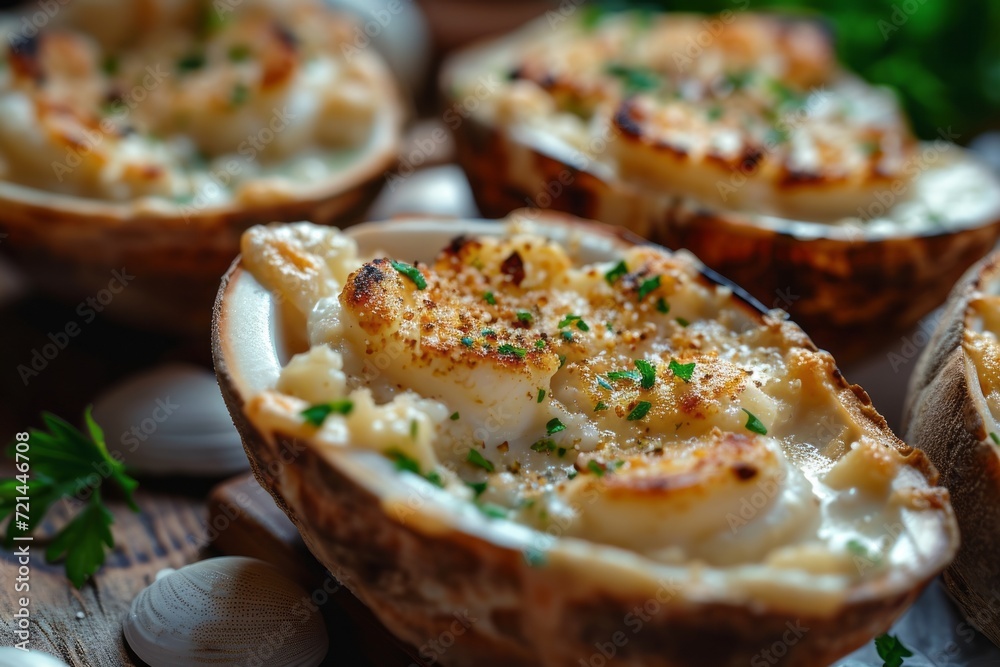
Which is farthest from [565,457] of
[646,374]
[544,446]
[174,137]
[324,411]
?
[174,137]

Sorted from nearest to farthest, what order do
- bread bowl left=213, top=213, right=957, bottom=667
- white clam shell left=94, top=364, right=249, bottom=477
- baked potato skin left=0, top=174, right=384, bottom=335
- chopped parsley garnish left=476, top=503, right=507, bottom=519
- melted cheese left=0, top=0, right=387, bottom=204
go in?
bread bowl left=213, top=213, right=957, bottom=667
chopped parsley garnish left=476, top=503, right=507, bottom=519
white clam shell left=94, top=364, right=249, bottom=477
baked potato skin left=0, top=174, right=384, bottom=335
melted cheese left=0, top=0, right=387, bottom=204

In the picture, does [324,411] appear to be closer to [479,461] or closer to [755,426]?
[479,461]

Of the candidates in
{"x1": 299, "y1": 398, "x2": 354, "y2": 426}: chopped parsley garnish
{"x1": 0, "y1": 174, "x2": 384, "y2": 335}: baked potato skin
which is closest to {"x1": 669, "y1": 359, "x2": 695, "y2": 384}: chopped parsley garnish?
{"x1": 299, "y1": 398, "x2": 354, "y2": 426}: chopped parsley garnish

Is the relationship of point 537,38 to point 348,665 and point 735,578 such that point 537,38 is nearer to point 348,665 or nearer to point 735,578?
point 348,665

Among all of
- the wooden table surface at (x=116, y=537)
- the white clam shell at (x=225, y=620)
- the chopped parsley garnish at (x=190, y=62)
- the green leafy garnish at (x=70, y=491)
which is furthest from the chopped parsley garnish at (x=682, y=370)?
the chopped parsley garnish at (x=190, y=62)

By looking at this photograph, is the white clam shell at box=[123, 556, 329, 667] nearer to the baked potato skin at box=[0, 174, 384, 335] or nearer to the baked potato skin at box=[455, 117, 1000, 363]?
the baked potato skin at box=[0, 174, 384, 335]
